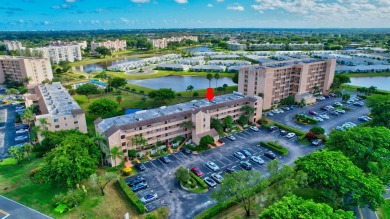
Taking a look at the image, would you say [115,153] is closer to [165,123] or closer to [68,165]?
[68,165]

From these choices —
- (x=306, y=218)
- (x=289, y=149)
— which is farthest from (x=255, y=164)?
(x=306, y=218)

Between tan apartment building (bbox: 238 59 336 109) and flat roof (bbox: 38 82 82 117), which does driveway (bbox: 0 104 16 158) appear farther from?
tan apartment building (bbox: 238 59 336 109)

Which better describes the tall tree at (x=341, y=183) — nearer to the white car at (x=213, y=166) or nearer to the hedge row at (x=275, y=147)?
the white car at (x=213, y=166)

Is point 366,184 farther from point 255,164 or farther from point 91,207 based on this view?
point 91,207

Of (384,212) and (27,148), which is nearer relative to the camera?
(384,212)

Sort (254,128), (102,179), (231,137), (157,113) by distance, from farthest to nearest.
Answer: (254,128) → (231,137) → (157,113) → (102,179)

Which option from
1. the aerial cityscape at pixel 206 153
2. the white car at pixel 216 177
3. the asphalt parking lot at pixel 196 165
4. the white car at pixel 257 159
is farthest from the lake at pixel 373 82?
the white car at pixel 216 177

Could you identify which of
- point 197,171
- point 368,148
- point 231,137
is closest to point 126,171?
point 197,171
